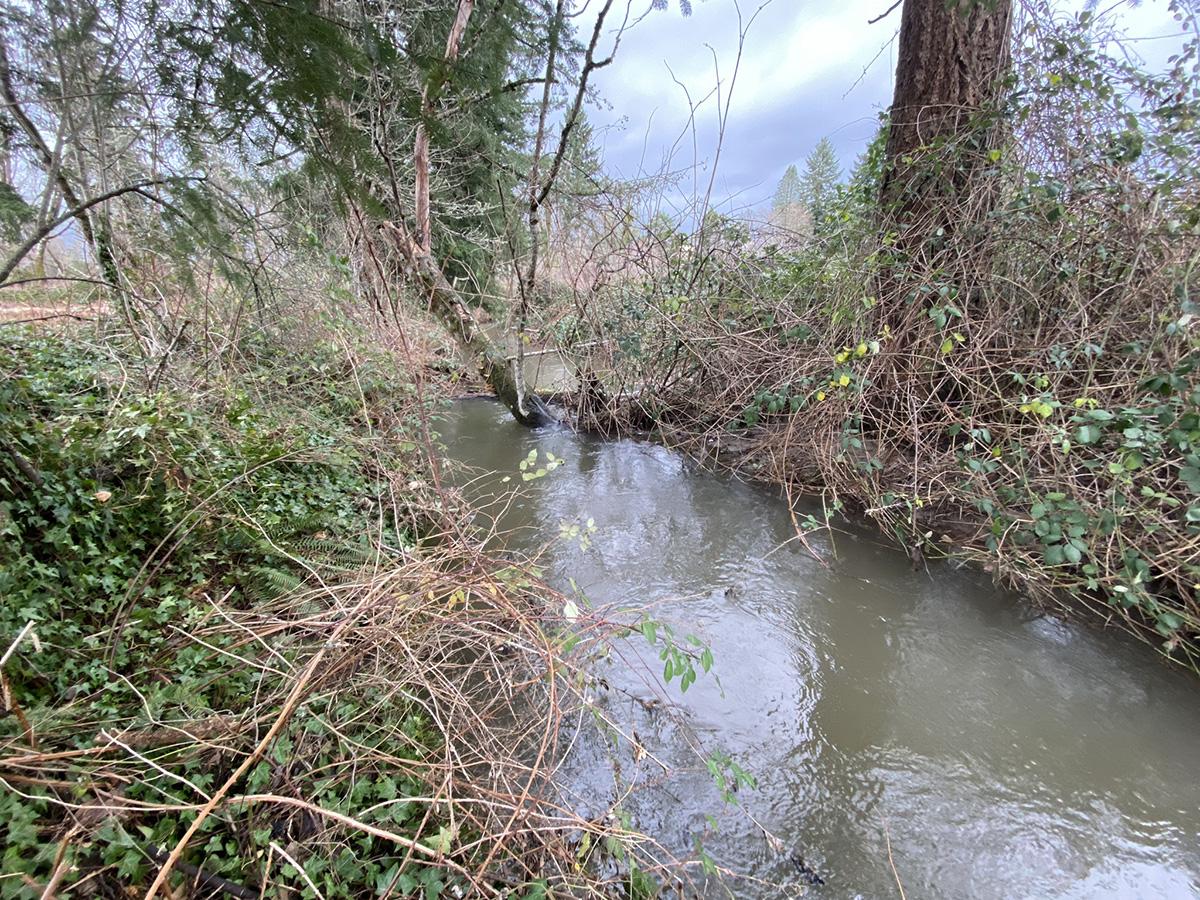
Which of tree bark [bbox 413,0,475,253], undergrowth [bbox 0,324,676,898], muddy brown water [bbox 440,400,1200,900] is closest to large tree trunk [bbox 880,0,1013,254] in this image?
muddy brown water [bbox 440,400,1200,900]

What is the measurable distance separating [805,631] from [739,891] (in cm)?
144

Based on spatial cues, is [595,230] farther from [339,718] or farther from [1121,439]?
[339,718]

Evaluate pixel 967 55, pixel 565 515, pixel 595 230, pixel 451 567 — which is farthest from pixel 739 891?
pixel 595 230

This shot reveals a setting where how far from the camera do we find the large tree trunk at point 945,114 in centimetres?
333

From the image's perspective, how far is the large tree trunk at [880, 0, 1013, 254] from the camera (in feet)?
10.9

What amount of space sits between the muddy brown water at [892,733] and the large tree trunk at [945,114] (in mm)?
2432

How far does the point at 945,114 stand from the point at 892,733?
13.4 feet

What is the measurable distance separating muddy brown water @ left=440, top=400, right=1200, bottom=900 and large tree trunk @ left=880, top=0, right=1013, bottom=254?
2.43 meters

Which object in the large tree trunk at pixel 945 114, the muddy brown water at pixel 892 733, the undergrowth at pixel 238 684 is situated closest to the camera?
the undergrowth at pixel 238 684

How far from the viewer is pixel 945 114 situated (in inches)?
137

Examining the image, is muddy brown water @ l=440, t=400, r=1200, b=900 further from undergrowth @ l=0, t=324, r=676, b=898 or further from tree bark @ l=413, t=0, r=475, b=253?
tree bark @ l=413, t=0, r=475, b=253

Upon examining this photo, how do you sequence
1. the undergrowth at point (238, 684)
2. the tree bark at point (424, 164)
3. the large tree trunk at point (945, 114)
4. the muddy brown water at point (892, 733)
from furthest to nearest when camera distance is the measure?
the tree bark at point (424, 164) < the large tree trunk at point (945, 114) < the muddy brown water at point (892, 733) < the undergrowth at point (238, 684)

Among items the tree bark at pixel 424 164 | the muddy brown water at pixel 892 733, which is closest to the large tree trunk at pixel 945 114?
the muddy brown water at pixel 892 733

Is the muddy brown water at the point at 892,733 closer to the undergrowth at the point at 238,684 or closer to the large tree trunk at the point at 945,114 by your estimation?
the undergrowth at the point at 238,684
